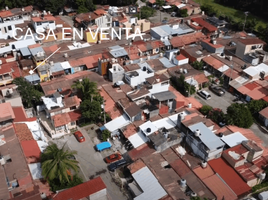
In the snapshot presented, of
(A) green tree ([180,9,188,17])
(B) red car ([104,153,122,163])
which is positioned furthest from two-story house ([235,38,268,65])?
(B) red car ([104,153,122,163])

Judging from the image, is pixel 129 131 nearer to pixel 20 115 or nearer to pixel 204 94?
pixel 20 115

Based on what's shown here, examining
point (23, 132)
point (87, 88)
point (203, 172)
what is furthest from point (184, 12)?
point (23, 132)

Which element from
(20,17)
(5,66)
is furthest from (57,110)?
(20,17)

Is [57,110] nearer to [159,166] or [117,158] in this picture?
[117,158]

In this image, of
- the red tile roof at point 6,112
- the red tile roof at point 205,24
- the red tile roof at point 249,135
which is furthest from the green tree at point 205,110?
the red tile roof at point 205,24

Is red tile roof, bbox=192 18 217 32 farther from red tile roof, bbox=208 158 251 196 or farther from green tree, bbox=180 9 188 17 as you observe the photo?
red tile roof, bbox=208 158 251 196

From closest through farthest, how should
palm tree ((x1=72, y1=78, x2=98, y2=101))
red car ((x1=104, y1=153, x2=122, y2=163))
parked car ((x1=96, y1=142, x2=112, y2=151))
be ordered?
red car ((x1=104, y1=153, x2=122, y2=163))
parked car ((x1=96, y1=142, x2=112, y2=151))
palm tree ((x1=72, y1=78, x2=98, y2=101))
